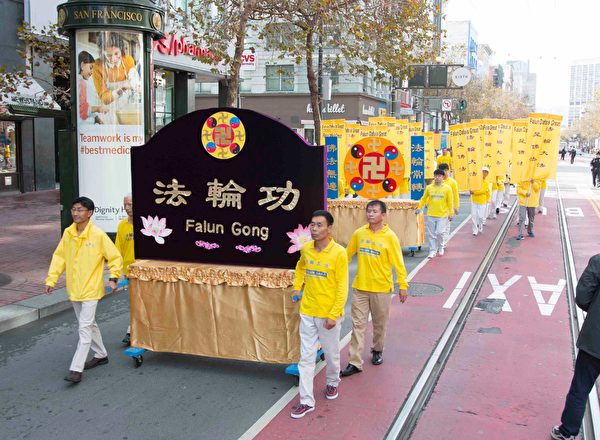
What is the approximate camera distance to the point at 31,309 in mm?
8344

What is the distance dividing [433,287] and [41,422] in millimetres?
6498

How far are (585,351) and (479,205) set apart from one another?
38.1ft

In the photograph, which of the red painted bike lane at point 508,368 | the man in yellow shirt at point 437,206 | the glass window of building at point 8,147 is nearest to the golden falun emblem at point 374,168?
the man in yellow shirt at point 437,206

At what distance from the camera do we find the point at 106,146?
444 inches

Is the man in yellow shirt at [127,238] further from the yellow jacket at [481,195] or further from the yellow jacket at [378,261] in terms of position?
the yellow jacket at [481,195]

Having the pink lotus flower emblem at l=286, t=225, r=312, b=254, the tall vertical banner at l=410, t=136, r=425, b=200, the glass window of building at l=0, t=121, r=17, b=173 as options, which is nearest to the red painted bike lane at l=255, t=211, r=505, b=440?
the pink lotus flower emblem at l=286, t=225, r=312, b=254

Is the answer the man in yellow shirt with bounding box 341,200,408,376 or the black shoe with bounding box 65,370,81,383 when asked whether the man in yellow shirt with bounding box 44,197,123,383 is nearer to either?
the black shoe with bounding box 65,370,81,383

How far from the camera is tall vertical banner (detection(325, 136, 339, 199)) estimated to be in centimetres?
1568

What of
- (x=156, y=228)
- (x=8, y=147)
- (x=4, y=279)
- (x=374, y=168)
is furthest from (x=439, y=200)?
(x=8, y=147)

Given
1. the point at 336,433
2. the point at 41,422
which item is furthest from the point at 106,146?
the point at 336,433

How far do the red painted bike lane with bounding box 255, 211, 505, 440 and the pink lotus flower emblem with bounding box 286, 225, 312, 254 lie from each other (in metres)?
1.29

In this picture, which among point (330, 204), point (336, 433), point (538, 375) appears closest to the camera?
point (336, 433)

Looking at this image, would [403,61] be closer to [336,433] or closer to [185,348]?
[185,348]

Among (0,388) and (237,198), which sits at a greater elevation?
(237,198)
